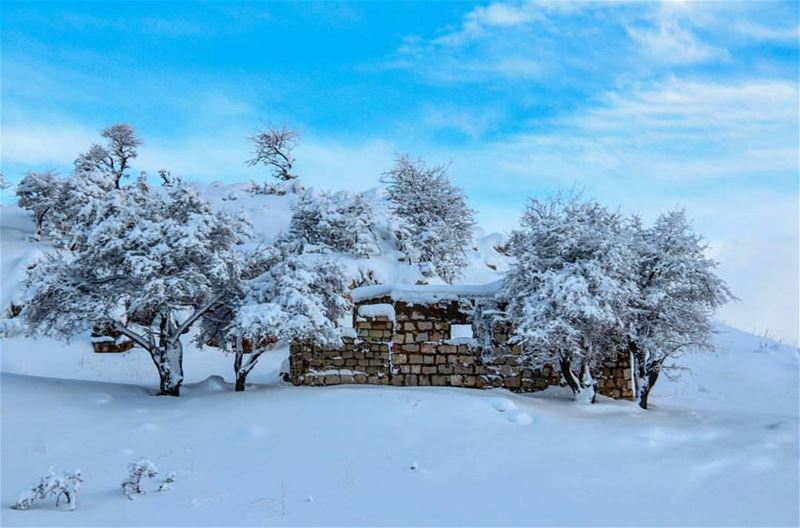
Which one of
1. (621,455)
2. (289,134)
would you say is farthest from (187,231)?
(289,134)

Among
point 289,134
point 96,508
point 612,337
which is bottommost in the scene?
point 96,508

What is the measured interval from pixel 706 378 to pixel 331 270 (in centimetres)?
1320

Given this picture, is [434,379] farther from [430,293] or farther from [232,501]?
[232,501]

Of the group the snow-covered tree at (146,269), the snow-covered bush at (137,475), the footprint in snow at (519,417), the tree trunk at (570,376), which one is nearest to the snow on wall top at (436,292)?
the tree trunk at (570,376)

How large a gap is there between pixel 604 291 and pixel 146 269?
9791mm

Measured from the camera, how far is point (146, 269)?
1282 centimetres

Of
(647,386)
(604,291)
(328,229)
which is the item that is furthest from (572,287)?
(328,229)

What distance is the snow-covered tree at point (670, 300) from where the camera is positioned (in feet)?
44.8

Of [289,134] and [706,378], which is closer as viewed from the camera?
[706,378]

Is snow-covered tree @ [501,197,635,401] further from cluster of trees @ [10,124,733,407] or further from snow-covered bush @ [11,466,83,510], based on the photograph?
snow-covered bush @ [11,466,83,510]

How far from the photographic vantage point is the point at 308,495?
297 inches

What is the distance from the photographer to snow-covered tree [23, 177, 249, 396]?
43.6 ft

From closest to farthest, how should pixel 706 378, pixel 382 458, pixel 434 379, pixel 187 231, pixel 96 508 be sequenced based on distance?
pixel 96 508
pixel 382 458
pixel 187 231
pixel 434 379
pixel 706 378

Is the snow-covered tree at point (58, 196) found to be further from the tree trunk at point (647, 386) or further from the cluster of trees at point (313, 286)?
the tree trunk at point (647, 386)
